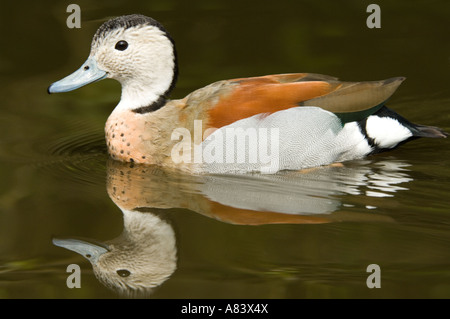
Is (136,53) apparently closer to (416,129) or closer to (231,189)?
(231,189)

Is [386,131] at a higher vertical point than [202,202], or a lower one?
higher

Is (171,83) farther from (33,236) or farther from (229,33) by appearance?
(229,33)

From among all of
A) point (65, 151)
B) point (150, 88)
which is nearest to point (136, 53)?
point (150, 88)

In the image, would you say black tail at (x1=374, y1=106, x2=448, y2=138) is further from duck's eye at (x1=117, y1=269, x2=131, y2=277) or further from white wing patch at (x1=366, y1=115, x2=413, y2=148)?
duck's eye at (x1=117, y1=269, x2=131, y2=277)

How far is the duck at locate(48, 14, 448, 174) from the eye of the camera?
22.4 ft

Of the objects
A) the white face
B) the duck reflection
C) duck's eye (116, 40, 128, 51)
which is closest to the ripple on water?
the duck reflection

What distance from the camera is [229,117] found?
6.80 m

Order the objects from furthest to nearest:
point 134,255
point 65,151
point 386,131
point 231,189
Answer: point 65,151, point 386,131, point 231,189, point 134,255

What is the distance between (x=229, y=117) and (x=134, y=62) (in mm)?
1026

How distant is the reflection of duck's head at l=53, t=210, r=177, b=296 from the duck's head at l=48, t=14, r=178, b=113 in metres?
1.63

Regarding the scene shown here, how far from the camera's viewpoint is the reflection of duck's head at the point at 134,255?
527 cm

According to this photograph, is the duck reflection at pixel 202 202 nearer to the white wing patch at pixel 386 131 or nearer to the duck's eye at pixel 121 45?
the white wing patch at pixel 386 131

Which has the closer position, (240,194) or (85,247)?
(85,247)

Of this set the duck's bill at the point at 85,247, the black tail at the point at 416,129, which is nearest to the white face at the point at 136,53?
the black tail at the point at 416,129
